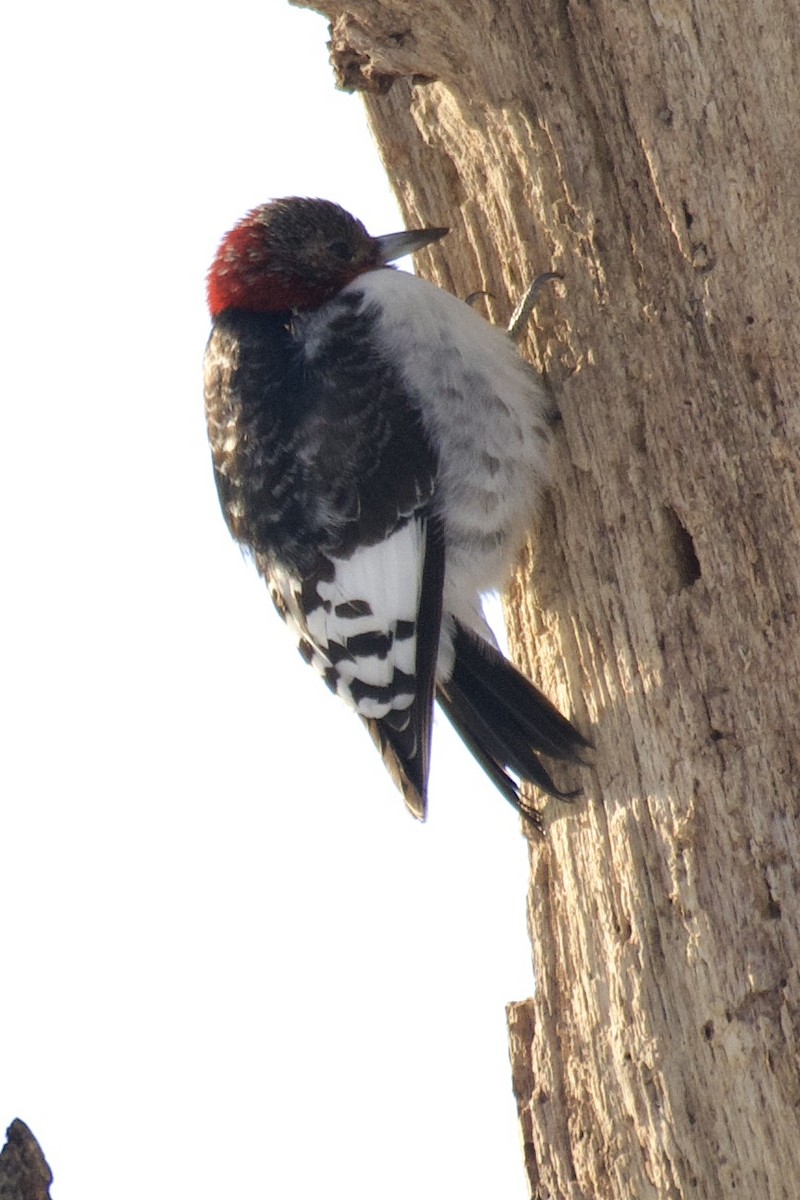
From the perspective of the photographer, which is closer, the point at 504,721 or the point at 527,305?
the point at 504,721

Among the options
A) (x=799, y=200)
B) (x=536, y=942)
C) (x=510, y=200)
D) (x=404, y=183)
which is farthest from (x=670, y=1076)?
(x=404, y=183)

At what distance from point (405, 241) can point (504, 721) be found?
127cm

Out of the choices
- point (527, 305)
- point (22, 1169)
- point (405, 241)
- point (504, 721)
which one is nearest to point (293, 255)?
point (405, 241)

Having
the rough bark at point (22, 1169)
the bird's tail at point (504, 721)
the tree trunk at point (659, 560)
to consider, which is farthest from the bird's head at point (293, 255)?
the rough bark at point (22, 1169)

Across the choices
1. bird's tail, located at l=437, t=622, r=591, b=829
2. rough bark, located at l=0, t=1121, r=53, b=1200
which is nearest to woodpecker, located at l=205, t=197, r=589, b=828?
bird's tail, located at l=437, t=622, r=591, b=829

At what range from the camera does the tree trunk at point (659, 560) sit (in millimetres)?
3041

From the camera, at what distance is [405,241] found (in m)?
4.14

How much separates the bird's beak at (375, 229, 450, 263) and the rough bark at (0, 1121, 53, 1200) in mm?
2400

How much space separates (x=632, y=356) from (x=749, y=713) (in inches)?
32.1

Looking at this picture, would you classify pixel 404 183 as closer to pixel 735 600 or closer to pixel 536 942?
pixel 735 600

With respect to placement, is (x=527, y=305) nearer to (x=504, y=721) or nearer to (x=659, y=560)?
(x=659, y=560)

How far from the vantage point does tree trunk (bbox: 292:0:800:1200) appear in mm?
3041

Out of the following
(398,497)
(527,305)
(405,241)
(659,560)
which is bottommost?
(659,560)

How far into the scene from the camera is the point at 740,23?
337cm
